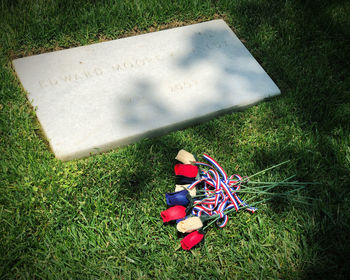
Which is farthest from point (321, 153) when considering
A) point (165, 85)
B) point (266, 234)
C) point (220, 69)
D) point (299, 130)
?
point (165, 85)

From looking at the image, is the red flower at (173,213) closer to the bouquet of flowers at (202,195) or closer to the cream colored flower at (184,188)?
the bouquet of flowers at (202,195)

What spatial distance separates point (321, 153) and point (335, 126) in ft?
0.91

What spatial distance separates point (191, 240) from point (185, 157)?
480 millimetres

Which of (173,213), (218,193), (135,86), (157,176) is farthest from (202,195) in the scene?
(135,86)

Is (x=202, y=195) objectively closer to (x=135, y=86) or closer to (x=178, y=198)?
(x=178, y=198)

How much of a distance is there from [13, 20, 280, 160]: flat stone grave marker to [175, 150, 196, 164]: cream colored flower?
0.89 ft

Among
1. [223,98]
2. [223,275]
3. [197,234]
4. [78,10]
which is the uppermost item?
[78,10]

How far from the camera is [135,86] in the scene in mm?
2297

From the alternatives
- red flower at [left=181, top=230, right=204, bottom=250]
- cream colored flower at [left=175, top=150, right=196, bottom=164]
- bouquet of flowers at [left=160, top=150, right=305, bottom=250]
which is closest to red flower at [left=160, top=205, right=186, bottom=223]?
bouquet of flowers at [left=160, top=150, right=305, bottom=250]

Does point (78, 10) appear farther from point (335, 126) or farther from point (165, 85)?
point (335, 126)

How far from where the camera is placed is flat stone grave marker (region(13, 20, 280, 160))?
2.07 meters

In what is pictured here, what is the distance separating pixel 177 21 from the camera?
2.87 meters

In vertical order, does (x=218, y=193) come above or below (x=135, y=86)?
below

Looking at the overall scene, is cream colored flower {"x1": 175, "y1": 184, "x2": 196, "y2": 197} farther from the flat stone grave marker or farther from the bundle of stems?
the flat stone grave marker
